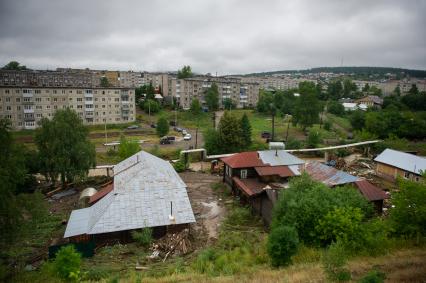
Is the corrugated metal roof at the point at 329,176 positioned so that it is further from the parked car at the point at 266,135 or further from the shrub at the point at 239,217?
the parked car at the point at 266,135

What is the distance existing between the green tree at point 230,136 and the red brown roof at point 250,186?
11.8m

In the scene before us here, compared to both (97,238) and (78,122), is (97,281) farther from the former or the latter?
(78,122)

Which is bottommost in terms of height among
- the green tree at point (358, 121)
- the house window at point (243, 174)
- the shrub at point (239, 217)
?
the shrub at point (239, 217)

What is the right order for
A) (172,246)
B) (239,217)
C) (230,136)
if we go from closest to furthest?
1. (172,246)
2. (239,217)
3. (230,136)

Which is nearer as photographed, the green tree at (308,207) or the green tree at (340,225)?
the green tree at (340,225)

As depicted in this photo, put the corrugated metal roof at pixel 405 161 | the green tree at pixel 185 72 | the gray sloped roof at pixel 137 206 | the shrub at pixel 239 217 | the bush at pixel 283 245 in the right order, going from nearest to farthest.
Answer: the bush at pixel 283 245 < the gray sloped roof at pixel 137 206 < the shrub at pixel 239 217 < the corrugated metal roof at pixel 405 161 < the green tree at pixel 185 72

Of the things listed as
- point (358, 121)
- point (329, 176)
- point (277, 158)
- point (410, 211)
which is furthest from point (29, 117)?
point (358, 121)

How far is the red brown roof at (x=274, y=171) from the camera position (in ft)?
77.4

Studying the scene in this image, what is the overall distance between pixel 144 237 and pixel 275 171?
11.6 metres

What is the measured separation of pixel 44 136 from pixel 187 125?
3733 centimetres

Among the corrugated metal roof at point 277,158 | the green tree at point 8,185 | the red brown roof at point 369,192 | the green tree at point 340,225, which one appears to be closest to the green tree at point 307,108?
the corrugated metal roof at point 277,158

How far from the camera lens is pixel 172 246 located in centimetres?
1639

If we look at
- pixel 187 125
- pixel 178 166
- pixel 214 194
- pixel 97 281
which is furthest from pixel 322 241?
pixel 187 125

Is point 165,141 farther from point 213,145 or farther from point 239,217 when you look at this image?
point 239,217
